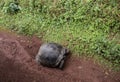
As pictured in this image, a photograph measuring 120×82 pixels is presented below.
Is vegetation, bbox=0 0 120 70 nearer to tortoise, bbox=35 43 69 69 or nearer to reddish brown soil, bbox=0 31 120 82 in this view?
reddish brown soil, bbox=0 31 120 82

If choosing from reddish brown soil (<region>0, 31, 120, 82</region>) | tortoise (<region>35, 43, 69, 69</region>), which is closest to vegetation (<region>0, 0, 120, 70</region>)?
reddish brown soil (<region>0, 31, 120, 82</region>)

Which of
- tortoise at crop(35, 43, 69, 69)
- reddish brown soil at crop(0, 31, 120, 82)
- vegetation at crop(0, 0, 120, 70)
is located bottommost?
reddish brown soil at crop(0, 31, 120, 82)

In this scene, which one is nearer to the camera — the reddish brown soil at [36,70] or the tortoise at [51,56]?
the reddish brown soil at [36,70]

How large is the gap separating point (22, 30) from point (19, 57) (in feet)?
3.27

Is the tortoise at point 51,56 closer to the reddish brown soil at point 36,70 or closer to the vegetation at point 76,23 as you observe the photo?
the reddish brown soil at point 36,70

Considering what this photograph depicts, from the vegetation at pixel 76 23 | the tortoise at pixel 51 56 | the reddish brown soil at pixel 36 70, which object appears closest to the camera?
the reddish brown soil at pixel 36 70

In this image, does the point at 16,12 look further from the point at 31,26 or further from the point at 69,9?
the point at 69,9

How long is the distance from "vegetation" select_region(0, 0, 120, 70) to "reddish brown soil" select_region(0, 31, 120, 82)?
13.4 inches

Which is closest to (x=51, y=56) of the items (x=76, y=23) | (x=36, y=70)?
(x=36, y=70)

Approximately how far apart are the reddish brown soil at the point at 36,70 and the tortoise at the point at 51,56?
127mm

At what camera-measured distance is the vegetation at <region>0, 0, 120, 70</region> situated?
231 inches

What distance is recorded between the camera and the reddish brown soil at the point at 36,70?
5371mm

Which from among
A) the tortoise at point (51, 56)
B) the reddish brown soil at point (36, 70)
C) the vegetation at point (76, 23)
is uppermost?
the vegetation at point (76, 23)

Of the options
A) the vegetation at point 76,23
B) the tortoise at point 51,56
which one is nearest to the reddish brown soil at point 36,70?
the tortoise at point 51,56
